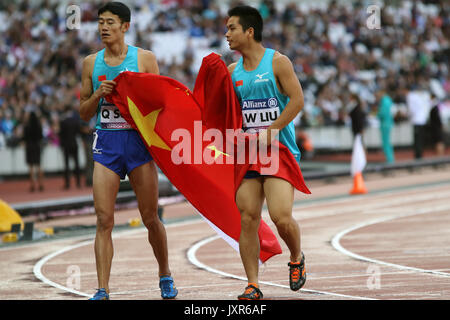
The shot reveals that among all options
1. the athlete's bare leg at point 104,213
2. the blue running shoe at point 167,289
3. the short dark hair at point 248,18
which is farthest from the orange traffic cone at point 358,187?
the athlete's bare leg at point 104,213

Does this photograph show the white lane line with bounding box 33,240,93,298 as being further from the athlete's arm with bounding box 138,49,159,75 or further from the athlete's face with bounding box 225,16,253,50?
the athlete's face with bounding box 225,16,253,50

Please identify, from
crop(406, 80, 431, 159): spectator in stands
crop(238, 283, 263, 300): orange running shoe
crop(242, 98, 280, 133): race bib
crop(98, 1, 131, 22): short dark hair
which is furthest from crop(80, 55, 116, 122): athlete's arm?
crop(406, 80, 431, 159): spectator in stands

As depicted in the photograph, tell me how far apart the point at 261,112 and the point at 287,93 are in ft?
0.90

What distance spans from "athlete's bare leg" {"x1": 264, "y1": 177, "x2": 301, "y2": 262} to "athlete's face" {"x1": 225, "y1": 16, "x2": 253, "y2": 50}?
3.83ft

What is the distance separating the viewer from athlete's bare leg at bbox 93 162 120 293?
776 centimetres

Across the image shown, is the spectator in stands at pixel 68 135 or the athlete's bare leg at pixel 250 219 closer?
the athlete's bare leg at pixel 250 219

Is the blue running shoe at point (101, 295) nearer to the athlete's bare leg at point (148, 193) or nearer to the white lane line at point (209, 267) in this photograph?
the athlete's bare leg at point (148, 193)

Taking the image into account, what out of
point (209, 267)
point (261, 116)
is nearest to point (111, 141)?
point (261, 116)

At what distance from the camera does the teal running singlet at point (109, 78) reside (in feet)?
26.1

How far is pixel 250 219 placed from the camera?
7.73 meters

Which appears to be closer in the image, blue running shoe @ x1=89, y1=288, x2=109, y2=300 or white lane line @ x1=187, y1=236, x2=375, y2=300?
blue running shoe @ x1=89, y1=288, x2=109, y2=300

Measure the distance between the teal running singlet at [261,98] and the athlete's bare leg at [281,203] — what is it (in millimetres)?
383

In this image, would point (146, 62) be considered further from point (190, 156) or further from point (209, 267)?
point (209, 267)
